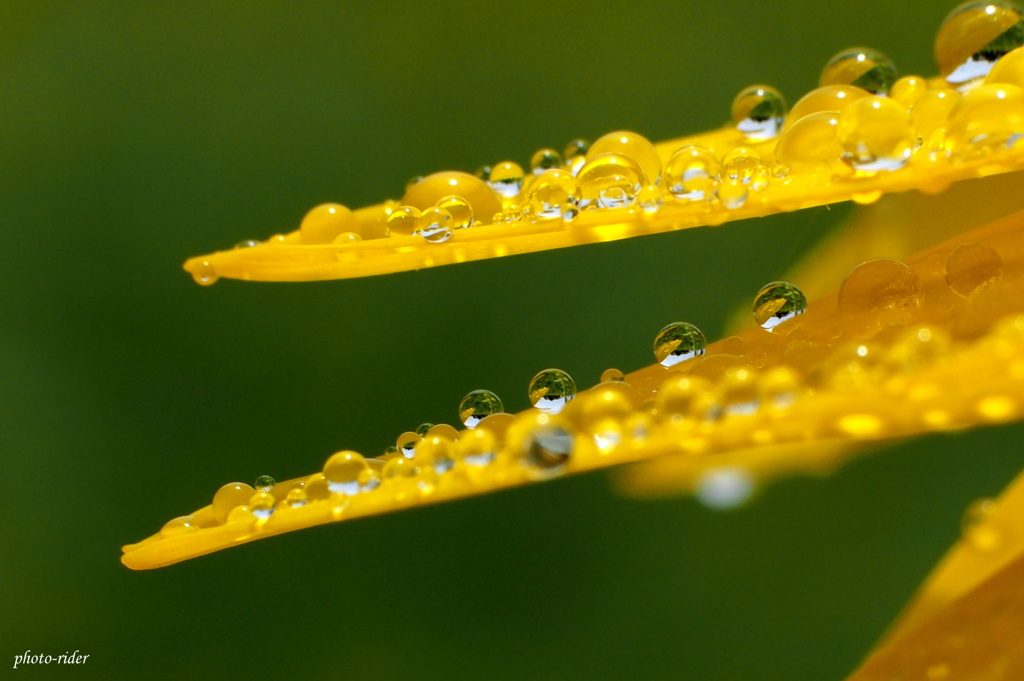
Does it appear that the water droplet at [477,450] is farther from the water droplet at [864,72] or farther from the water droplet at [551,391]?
the water droplet at [864,72]

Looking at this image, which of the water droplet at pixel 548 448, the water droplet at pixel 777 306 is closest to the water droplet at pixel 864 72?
the water droplet at pixel 777 306

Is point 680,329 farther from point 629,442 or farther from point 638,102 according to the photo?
point 638,102

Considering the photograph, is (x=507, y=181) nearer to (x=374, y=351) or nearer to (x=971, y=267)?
(x=971, y=267)

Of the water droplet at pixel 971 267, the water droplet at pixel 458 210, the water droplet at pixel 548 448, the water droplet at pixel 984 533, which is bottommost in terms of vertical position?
the water droplet at pixel 984 533

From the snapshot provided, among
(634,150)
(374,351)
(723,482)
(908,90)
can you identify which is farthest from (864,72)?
(374,351)

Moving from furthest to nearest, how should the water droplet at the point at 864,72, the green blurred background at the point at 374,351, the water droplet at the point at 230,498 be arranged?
the green blurred background at the point at 374,351 < the water droplet at the point at 864,72 < the water droplet at the point at 230,498

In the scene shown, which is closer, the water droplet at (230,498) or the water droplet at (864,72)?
the water droplet at (230,498)
